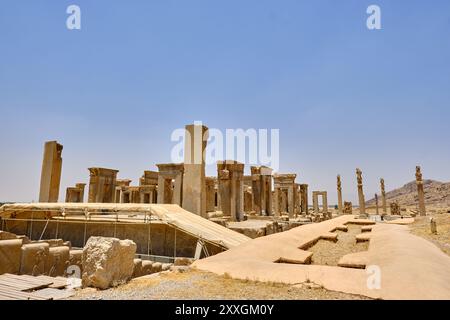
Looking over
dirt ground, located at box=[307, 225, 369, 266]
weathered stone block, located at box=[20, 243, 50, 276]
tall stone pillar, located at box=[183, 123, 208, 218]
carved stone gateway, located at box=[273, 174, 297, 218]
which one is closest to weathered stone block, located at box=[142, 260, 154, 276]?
weathered stone block, located at box=[20, 243, 50, 276]

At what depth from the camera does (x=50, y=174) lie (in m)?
18.2

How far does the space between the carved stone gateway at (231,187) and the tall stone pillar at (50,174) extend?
11.5m

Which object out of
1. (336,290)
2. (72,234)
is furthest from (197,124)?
(336,290)

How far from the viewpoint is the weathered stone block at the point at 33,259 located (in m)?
6.57

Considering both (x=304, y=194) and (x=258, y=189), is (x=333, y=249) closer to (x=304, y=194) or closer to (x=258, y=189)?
(x=258, y=189)

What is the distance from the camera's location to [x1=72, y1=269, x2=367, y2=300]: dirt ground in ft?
10.7

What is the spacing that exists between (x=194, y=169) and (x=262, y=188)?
14.2 meters

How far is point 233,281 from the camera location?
3932mm

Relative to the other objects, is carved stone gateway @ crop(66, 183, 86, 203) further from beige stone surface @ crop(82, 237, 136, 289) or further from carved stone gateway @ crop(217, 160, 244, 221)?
beige stone surface @ crop(82, 237, 136, 289)

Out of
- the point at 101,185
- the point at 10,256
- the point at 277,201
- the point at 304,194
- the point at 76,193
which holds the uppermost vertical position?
the point at 304,194

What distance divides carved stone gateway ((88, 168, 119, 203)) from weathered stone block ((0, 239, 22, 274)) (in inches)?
656

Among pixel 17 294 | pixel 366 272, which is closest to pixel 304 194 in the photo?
pixel 366 272
